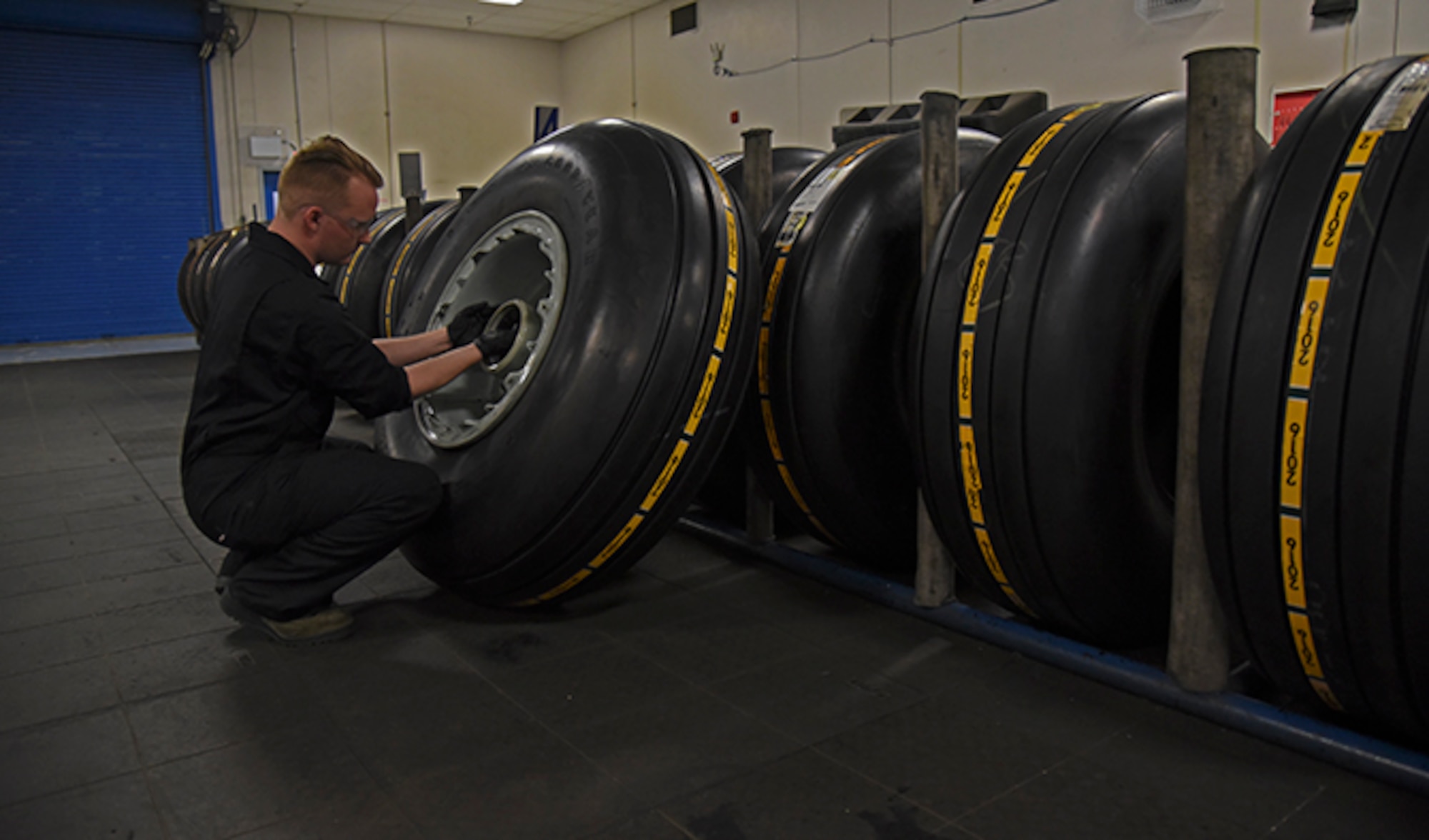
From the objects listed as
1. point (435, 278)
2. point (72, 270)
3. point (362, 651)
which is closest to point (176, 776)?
point (362, 651)

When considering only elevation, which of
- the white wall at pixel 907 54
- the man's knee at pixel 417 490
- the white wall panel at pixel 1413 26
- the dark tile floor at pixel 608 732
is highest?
the white wall at pixel 907 54

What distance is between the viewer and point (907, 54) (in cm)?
948

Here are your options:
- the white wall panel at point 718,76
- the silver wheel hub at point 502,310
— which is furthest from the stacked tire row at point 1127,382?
the white wall panel at point 718,76

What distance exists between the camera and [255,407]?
259 centimetres

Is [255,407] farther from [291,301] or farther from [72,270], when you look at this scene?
[72,270]

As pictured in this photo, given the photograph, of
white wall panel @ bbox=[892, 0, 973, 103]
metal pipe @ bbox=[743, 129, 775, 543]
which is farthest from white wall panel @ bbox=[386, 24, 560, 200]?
metal pipe @ bbox=[743, 129, 775, 543]

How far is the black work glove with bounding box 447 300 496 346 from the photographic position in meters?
2.95

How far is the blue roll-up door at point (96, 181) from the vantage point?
11734 millimetres

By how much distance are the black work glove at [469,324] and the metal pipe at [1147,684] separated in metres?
1.09

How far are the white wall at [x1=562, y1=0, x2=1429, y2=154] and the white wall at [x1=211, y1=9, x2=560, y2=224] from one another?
897 millimetres

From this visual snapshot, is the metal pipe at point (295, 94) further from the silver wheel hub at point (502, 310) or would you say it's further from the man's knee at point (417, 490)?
the man's knee at point (417, 490)

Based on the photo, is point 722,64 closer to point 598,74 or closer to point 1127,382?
point 598,74

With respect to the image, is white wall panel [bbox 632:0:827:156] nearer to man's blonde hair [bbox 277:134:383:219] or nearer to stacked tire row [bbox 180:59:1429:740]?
stacked tire row [bbox 180:59:1429:740]

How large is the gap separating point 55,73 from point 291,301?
1180 cm
